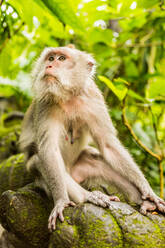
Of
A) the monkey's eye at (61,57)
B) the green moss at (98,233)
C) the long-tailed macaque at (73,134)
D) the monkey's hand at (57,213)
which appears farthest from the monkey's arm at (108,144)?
the green moss at (98,233)

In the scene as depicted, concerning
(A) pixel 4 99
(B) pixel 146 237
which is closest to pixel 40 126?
(B) pixel 146 237

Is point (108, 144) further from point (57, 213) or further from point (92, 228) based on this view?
point (92, 228)

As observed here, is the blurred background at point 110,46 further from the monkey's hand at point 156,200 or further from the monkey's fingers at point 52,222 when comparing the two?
the monkey's fingers at point 52,222

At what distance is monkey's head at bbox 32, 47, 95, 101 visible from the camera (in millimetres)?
2547

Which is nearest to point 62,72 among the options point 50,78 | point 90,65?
point 50,78

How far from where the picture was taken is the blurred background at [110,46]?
1.71 metres

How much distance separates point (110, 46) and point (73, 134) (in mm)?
1902

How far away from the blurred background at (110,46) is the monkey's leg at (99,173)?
537mm

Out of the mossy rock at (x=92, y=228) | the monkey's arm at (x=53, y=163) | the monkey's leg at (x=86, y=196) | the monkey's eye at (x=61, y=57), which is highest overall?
the monkey's eye at (x=61, y=57)

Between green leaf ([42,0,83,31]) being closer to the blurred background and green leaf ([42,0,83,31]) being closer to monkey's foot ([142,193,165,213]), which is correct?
the blurred background

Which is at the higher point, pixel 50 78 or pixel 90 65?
pixel 90 65

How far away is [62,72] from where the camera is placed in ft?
8.56

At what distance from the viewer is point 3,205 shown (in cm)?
228

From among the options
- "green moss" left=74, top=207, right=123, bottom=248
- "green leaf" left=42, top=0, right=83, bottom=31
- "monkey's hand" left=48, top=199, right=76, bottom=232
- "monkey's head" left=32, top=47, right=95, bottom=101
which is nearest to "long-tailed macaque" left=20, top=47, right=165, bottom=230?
"monkey's head" left=32, top=47, right=95, bottom=101
